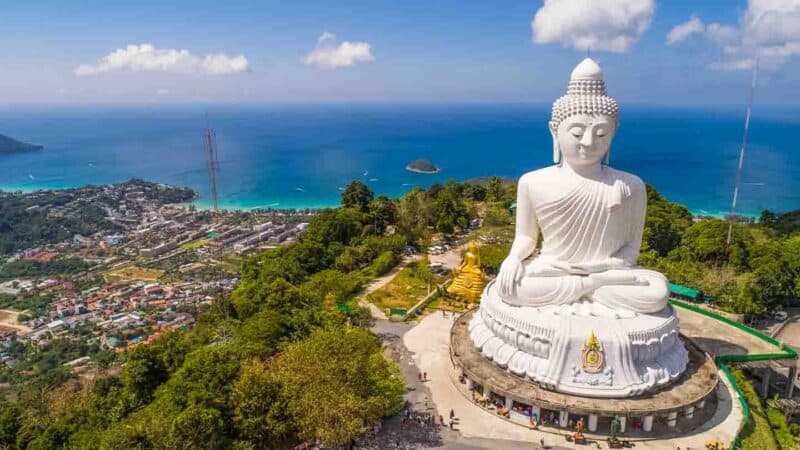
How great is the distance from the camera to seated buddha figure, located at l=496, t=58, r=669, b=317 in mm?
15820

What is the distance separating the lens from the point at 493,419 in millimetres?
15547

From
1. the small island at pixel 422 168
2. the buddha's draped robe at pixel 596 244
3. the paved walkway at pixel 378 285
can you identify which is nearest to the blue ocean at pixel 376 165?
the small island at pixel 422 168

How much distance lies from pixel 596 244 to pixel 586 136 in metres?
3.44

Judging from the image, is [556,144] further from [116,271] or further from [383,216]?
[116,271]

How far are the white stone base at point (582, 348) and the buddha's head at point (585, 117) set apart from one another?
16.3 ft

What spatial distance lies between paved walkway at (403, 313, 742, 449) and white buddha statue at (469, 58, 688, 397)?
148 cm

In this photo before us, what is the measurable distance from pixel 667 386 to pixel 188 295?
38.0 meters

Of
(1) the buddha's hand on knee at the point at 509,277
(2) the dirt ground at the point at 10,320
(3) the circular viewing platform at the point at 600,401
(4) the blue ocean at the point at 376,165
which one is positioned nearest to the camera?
(3) the circular viewing platform at the point at 600,401

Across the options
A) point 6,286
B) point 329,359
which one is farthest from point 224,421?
point 6,286

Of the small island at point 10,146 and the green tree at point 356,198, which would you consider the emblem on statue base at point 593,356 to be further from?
the small island at point 10,146

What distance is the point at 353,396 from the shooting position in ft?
44.8

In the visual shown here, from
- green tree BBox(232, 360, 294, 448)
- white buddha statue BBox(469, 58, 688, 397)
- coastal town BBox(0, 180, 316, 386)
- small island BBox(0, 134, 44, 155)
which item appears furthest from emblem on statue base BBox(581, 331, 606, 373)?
small island BBox(0, 134, 44, 155)

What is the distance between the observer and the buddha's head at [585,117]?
620 inches

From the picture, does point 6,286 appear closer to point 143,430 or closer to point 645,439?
point 143,430
